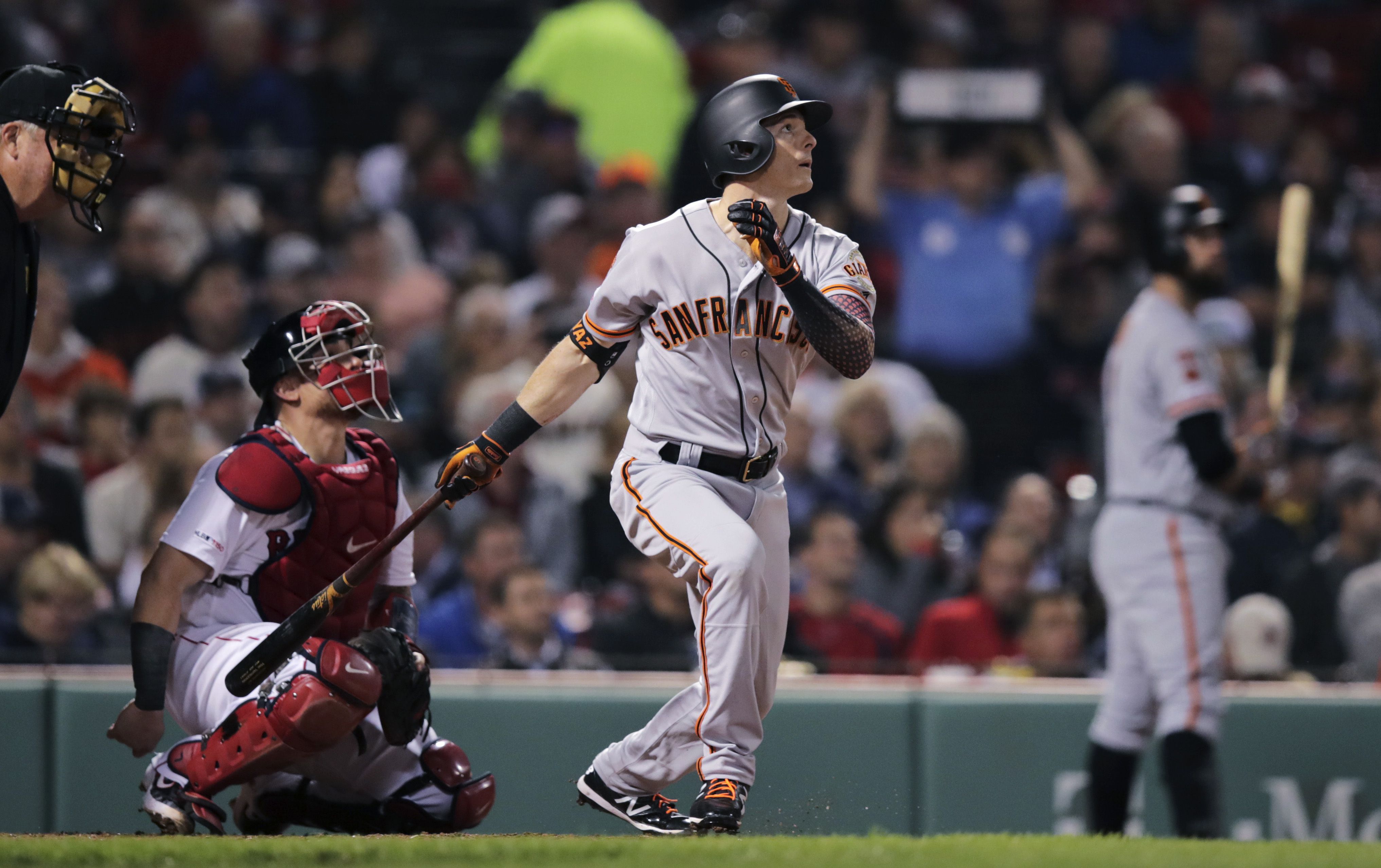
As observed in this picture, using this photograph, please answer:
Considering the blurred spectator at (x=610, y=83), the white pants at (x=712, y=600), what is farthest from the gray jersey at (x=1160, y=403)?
the blurred spectator at (x=610, y=83)

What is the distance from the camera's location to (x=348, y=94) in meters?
10.3

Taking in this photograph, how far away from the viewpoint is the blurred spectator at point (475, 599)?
270 inches

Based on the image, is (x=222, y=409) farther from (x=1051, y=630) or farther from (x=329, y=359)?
(x=1051, y=630)

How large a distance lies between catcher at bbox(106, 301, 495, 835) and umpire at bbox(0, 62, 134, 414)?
24.0 inches

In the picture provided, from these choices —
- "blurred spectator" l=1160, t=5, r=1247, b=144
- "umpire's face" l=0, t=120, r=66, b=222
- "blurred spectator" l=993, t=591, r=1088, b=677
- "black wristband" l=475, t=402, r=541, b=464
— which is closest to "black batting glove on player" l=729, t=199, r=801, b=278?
"black wristband" l=475, t=402, r=541, b=464

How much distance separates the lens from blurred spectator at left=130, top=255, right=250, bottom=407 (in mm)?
8258

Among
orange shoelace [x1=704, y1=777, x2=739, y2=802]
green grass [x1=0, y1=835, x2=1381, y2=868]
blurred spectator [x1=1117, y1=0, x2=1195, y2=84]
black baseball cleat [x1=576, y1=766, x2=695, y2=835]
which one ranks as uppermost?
blurred spectator [x1=1117, y1=0, x2=1195, y2=84]

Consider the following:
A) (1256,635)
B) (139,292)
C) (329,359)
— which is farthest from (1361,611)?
(139,292)

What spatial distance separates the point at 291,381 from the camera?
464 centimetres

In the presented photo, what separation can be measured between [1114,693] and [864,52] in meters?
5.77

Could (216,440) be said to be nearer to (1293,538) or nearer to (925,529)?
(925,529)

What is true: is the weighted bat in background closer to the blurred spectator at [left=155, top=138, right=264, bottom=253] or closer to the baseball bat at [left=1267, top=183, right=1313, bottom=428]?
the baseball bat at [left=1267, top=183, right=1313, bottom=428]

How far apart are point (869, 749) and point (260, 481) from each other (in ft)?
8.79

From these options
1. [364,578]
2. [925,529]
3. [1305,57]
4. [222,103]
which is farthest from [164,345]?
[1305,57]
